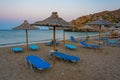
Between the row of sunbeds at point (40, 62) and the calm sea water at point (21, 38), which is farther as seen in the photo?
the calm sea water at point (21, 38)

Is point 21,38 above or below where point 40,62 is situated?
above

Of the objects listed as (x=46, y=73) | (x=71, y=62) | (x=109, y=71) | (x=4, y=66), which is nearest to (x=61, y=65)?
(x=71, y=62)

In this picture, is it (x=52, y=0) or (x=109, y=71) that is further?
(x=52, y=0)

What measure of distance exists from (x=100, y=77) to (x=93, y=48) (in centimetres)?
567

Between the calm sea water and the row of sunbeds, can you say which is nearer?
the row of sunbeds

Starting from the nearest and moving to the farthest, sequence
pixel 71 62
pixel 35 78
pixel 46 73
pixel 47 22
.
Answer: pixel 35 78 → pixel 46 73 → pixel 47 22 → pixel 71 62

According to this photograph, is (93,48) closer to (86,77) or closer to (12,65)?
(86,77)

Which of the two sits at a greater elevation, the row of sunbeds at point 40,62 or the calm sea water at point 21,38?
the calm sea water at point 21,38

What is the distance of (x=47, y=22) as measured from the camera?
19.0ft

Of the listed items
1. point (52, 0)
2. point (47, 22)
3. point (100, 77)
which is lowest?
point (100, 77)

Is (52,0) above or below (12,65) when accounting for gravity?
above

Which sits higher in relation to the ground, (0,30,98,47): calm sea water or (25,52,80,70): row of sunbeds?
(0,30,98,47): calm sea water

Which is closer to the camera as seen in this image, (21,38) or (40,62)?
(40,62)

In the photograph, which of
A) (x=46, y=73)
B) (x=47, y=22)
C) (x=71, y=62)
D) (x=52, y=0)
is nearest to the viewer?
(x=46, y=73)
